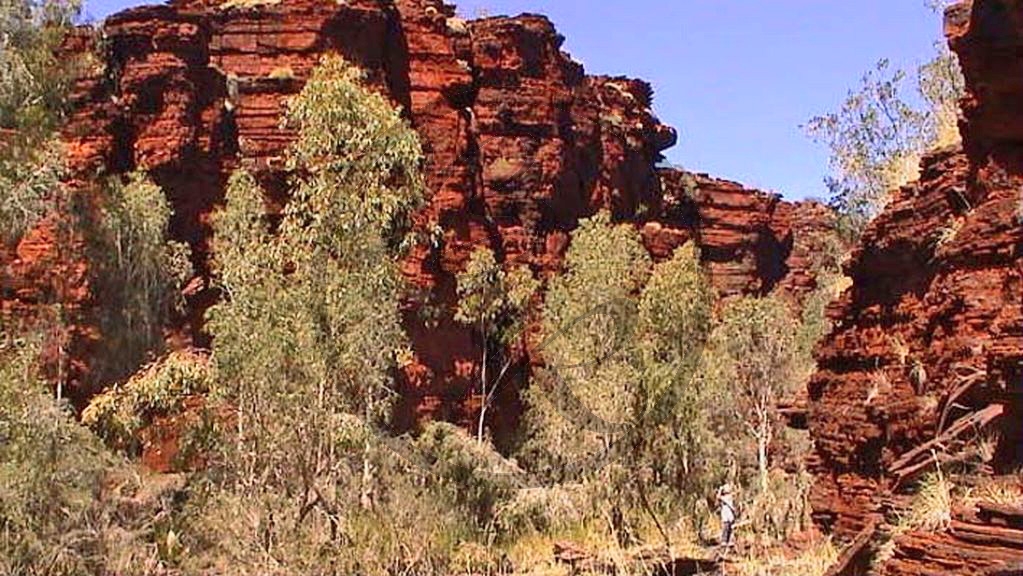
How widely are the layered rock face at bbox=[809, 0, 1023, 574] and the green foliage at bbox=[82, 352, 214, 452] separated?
1294cm

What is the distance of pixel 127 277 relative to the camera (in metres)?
30.2

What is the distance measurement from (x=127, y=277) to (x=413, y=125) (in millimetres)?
14585

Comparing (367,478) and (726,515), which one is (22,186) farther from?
(726,515)

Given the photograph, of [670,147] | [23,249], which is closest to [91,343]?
[23,249]

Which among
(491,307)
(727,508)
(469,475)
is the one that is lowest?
(469,475)

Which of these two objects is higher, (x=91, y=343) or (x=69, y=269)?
(x=69, y=269)

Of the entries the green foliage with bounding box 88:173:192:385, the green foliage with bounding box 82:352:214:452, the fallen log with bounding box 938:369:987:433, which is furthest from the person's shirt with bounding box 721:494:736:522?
the green foliage with bounding box 88:173:192:385

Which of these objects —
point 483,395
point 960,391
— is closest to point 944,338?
point 960,391

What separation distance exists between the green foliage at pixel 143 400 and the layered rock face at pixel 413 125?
226 inches

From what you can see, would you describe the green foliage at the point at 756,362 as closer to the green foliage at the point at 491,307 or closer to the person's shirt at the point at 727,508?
the green foliage at the point at 491,307

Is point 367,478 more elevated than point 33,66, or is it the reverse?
point 33,66

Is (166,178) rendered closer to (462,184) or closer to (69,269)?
(69,269)

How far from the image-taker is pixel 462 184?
141ft

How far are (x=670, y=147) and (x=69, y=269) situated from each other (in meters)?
35.9
